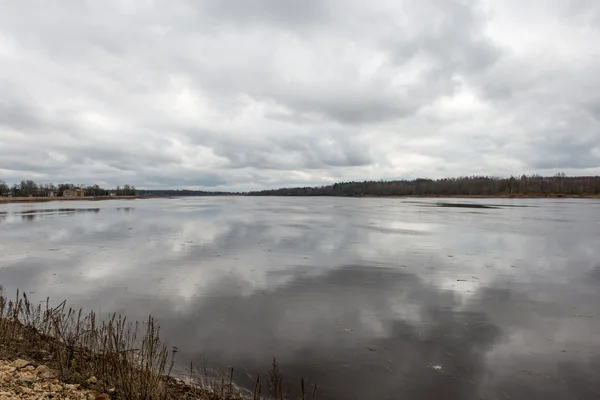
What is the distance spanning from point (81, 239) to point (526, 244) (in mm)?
26322

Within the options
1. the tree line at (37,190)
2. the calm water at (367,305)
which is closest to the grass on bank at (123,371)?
the calm water at (367,305)

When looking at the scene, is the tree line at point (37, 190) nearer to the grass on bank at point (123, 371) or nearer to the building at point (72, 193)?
the building at point (72, 193)

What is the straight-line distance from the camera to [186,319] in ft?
27.8

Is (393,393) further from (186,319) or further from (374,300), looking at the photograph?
(186,319)

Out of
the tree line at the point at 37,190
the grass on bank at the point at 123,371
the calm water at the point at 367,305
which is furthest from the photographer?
the tree line at the point at 37,190

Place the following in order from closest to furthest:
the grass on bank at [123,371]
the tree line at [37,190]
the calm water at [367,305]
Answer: the grass on bank at [123,371]
the calm water at [367,305]
the tree line at [37,190]

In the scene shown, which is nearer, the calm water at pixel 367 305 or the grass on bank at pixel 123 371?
the grass on bank at pixel 123 371

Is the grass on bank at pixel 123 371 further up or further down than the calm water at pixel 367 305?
further up

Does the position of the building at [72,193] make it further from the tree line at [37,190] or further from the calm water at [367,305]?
the calm water at [367,305]

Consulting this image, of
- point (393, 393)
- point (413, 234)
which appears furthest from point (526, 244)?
point (393, 393)

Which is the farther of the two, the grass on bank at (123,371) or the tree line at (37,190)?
the tree line at (37,190)

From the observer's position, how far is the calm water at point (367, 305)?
6.11 metres

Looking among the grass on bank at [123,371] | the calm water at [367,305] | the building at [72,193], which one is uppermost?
the building at [72,193]

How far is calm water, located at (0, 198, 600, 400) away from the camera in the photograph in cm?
611
